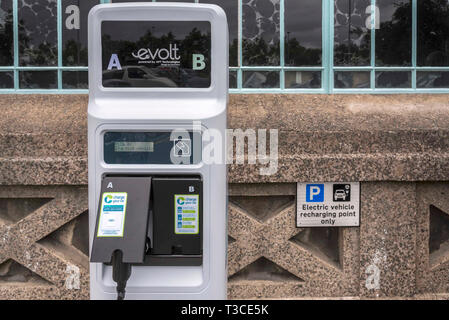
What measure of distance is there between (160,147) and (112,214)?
1.29 ft

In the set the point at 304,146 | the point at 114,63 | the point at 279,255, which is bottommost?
the point at 279,255

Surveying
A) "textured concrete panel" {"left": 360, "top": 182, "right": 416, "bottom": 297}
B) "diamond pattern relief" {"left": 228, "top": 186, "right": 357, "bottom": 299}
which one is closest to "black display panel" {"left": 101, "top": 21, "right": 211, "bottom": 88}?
"diamond pattern relief" {"left": 228, "top": 186, "right": 357, "bottom": 299}

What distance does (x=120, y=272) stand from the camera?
2352 millimetres

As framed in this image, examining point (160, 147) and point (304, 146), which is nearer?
point (160, 147)

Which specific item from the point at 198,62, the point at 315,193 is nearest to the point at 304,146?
the point at 315,193

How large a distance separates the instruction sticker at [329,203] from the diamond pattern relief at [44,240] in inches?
71.8

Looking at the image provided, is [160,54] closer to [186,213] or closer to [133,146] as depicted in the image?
[133,146]

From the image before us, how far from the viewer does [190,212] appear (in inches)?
96.0

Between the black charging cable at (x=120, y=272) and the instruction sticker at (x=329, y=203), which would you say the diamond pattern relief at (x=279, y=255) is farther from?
the black charging cable at (x=120, y=272)

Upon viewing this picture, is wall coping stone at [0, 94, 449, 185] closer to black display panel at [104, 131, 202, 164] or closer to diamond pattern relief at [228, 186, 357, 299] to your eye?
diamond pattern relief at [228, 186, 357, 299]

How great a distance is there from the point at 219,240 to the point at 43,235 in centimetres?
227

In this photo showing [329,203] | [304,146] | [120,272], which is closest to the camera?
[120,272]

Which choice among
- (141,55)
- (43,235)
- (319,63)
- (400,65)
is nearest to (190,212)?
(141,55)

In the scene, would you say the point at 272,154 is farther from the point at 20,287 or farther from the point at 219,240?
the point at 20,287
